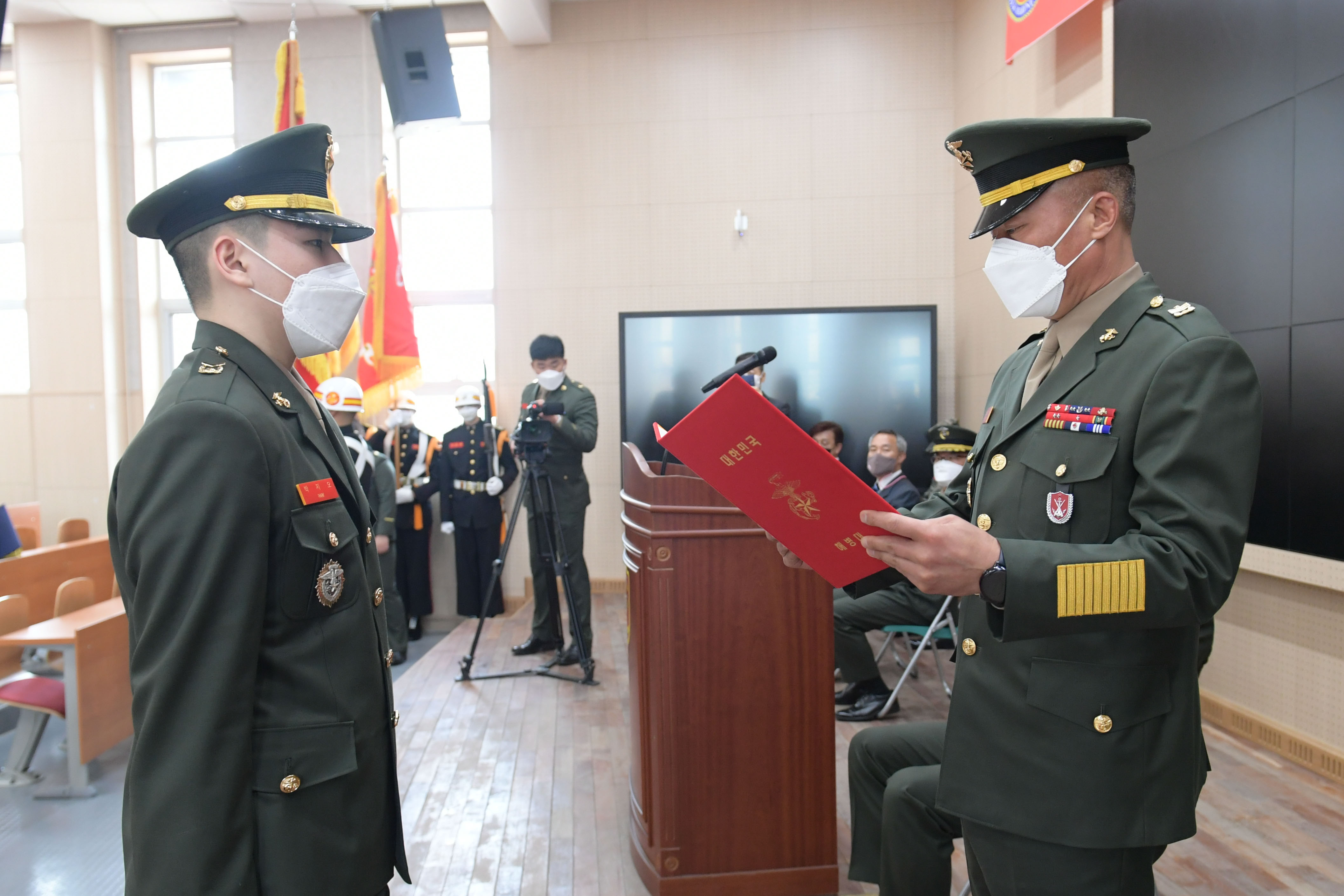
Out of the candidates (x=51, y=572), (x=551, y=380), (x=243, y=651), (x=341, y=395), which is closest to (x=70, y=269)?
(x=51, y=572)

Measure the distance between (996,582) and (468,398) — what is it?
514 cm

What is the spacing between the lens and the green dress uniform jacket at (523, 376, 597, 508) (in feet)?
15.4

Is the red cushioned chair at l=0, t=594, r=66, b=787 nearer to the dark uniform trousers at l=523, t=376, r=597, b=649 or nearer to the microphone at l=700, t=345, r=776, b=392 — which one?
the dark uniform trousers at l=523, t=376, r=597, b=649

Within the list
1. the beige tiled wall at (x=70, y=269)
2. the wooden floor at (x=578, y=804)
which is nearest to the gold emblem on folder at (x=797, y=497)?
the wooden floor at (x=578, y=804)

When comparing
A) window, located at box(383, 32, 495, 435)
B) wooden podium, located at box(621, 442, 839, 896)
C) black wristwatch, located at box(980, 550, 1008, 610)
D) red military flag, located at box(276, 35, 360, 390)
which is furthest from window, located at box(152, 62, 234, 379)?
black wristwatch, located at box(980, 550, 1008, 610)

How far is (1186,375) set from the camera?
1067 millimetres


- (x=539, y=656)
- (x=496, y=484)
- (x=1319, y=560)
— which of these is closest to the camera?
(x=1319, y=560)

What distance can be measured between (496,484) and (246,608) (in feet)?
14.6

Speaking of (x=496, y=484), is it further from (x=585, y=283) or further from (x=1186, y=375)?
(x=1186, y=375)

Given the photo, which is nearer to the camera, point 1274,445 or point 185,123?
point 1274,445

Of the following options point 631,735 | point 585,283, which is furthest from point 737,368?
point 585,283

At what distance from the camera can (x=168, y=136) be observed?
23.0 ft

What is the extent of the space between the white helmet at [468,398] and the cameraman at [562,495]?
106 centimetres

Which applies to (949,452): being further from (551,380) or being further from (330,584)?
(330,584)
